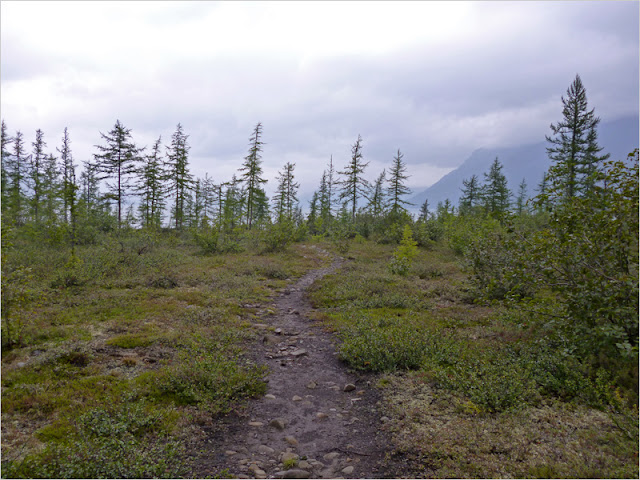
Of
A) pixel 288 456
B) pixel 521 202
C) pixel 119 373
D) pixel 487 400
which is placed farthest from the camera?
pixel 521 202

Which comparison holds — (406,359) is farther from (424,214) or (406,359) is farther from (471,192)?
(471,192)

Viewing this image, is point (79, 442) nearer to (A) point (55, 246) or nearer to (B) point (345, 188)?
(A) point (55, 246)

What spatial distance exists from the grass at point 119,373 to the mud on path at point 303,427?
42 cm

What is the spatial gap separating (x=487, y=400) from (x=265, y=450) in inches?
139

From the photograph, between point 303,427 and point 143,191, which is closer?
point 303,427

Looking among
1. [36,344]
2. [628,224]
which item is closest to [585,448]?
[628,224]

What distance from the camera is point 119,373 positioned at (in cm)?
631

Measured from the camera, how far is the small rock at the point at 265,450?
4711 millimetres

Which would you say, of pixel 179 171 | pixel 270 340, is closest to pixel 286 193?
Result: pixel 179 171

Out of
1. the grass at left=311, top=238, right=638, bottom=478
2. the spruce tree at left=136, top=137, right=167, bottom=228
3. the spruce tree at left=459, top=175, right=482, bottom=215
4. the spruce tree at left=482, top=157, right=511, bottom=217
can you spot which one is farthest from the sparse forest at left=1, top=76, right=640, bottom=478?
the spruce tree at left=459, top=175, right=482, bottom=215

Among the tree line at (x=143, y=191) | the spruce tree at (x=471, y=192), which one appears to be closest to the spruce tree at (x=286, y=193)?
the tree line at (x=143, y=191)

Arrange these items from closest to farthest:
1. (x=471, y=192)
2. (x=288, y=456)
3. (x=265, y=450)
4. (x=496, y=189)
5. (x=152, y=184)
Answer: (x=288, y=456) → (x=265, y=450) → (x=152, y=184) → (x=496, y=189) → (x=471, y=192)

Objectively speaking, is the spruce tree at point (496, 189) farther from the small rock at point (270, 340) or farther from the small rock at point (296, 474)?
the small rock at point (296, 474)

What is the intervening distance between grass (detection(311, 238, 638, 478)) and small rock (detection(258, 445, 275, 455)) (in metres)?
1.70
